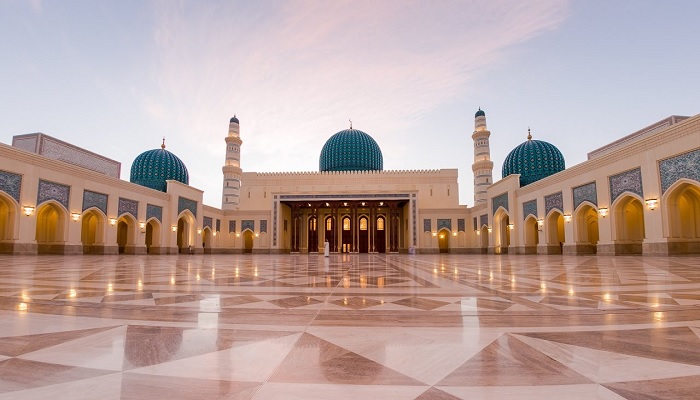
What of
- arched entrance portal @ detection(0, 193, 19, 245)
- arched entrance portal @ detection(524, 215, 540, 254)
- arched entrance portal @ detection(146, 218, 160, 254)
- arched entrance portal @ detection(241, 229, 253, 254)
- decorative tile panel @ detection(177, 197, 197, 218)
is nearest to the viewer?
arched entrance portal @ detection(0, 193, 19, 245)

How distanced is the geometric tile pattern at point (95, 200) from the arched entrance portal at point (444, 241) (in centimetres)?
1882

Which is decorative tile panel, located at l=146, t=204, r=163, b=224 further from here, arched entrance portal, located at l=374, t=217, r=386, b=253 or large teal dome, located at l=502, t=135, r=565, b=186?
large teal dome, located at l=502, t=135, r=565, b=186

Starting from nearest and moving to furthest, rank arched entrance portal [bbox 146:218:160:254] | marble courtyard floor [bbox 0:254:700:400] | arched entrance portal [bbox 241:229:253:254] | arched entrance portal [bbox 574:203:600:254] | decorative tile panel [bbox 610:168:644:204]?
marble courtyard floor [bbox 0:254:700:400] < decorative tile panel [bbox 610:168:644:204] < arched entrance portal [bbox 574:203:600:254] < arched entrance portal [bbox 146:218:160:254] < arched entrance portal [bbox 241:229:253:254]

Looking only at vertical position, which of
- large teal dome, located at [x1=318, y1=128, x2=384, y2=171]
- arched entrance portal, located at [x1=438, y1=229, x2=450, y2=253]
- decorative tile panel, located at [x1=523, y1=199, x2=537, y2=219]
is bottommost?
arched entrance portal, located at [x1=438, y1=229, x2=450, y2=253]

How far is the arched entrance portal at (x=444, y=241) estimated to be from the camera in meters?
25.1

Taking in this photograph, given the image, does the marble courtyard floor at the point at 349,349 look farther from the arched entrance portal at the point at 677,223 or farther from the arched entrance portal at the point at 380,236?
the arched entrance portal at the point at 380,236

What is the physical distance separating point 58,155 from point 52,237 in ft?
18.4

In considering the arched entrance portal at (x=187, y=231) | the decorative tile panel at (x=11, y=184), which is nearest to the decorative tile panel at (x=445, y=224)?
the arched entrance portal at (x=187, y=231)

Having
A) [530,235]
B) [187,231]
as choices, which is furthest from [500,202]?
[187,231]

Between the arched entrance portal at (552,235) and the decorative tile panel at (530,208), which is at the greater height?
the decorative tile panel at (530,208)

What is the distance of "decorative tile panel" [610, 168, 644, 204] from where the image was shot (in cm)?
1113

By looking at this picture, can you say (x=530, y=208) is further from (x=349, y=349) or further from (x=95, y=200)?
(x=95, y=200)

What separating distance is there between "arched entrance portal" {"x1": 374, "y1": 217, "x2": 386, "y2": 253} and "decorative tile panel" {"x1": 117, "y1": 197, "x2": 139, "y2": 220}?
15154mm

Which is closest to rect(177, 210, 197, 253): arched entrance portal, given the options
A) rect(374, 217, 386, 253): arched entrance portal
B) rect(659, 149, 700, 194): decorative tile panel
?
rect(374, 217, 386, 253): arched entrance portal
